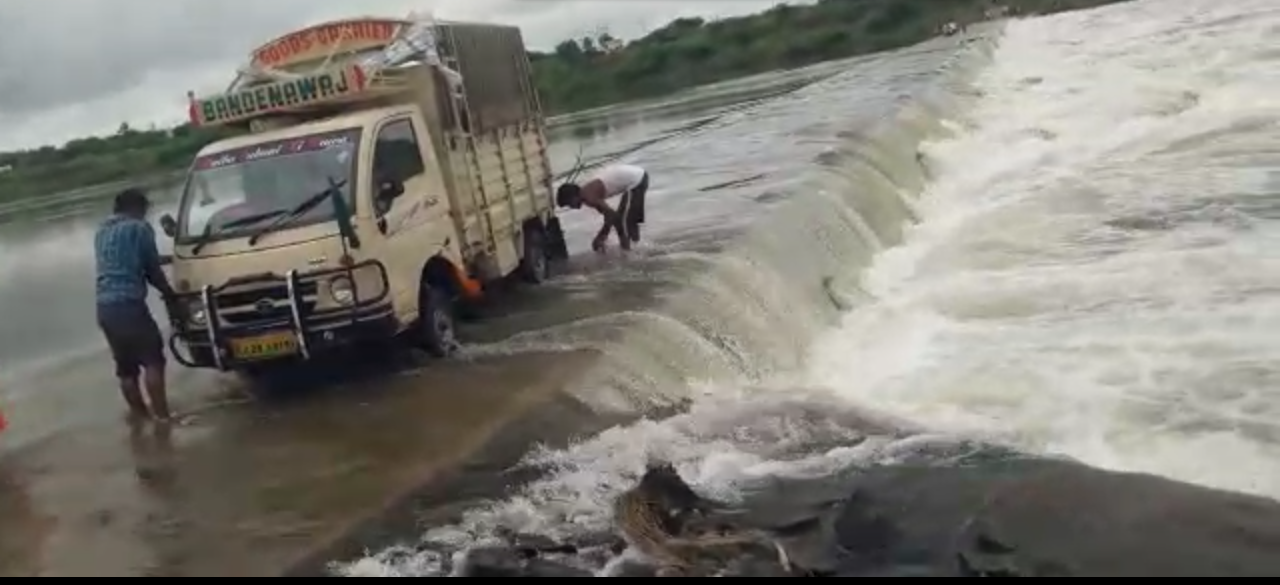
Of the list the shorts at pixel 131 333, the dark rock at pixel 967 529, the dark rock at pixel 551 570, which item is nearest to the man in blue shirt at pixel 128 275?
the shorts at pixel 131 333

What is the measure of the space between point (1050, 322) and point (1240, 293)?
→ 1.55 meters

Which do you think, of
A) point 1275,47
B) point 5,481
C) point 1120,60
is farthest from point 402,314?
point 1120,60

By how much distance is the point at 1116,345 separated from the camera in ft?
35.4

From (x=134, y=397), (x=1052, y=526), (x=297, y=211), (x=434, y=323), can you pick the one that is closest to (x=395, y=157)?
(x=297, y=211)

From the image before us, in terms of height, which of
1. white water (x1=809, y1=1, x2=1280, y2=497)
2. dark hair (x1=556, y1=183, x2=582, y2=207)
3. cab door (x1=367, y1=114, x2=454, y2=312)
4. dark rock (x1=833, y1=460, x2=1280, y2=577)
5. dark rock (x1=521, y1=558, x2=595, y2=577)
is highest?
cab door (x1=367, y1=114, x2=454, y2=312)

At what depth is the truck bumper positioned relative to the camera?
9703 mm

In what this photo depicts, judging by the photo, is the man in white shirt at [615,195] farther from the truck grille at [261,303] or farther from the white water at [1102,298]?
the truck grille at [261,303]

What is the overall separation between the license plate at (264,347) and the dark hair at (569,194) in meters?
4.83

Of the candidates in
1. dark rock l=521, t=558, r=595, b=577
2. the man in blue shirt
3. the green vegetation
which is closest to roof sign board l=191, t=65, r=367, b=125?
the man in blue shirt

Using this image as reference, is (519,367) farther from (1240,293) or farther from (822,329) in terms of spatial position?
(1240,293)

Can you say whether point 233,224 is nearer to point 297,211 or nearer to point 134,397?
point 297,211

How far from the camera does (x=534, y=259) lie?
45.0 feet

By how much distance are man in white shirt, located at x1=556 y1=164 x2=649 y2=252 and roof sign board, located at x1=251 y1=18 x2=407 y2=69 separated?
2.88 m

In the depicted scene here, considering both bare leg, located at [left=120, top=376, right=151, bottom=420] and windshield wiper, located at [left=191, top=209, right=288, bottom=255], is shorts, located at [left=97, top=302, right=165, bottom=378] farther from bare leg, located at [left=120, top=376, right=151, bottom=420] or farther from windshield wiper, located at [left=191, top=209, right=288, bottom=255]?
windshield wiper, located at [left=191, top=209, right=288, bottom=255]
